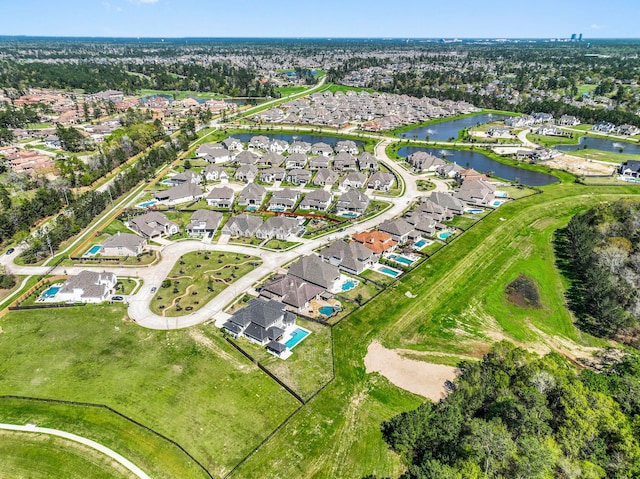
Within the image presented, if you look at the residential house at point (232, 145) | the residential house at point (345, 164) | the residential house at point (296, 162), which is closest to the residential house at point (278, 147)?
the residential house at point (232, 145)

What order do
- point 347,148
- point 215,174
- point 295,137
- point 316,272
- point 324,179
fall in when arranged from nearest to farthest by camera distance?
point 316,272
point 324,179
point 215,174
point 347,148
point 295,137

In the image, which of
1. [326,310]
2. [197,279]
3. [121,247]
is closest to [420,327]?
[326,310]

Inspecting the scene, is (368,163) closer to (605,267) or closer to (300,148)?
(300,148)

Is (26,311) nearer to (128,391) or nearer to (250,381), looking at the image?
(128,391)

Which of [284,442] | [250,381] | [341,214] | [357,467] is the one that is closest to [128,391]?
[250,381]

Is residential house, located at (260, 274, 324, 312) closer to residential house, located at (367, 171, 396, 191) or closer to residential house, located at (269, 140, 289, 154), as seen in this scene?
residential house, located at (367, 171, 396, 191)


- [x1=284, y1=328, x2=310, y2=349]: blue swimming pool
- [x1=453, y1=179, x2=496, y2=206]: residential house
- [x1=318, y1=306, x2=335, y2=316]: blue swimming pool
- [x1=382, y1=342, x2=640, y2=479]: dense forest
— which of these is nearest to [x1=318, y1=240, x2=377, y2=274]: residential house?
[x1=318, y1=306, x2=335, y2=316]: blue swimming pool
